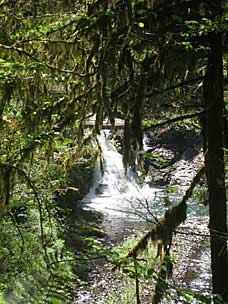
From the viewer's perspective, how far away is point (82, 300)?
8.31m

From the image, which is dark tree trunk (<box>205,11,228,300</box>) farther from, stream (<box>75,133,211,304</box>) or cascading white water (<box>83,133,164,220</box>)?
cascading white water (<box>83,133,164,220</box>)

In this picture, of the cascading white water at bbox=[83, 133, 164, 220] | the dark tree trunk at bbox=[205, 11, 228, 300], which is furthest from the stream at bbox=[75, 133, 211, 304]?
the dark tree trunk at bbox=[205, 11, 228, 300]

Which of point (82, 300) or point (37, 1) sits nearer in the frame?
point (37, 1)

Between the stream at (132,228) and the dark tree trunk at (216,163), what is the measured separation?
706 millimetres

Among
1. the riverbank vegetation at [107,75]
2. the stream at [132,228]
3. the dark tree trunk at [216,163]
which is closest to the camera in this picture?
the riverbank vegetation at [107,75]

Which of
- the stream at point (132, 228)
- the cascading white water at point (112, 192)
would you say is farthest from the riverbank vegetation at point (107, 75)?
the cascading white water at point (112, 192)

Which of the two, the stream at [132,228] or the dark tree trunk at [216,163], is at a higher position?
the dark tree trunk at [216,163]

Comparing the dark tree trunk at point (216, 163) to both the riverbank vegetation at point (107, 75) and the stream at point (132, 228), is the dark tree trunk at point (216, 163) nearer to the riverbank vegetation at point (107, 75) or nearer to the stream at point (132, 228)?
the riverbank vegetation at point (107, 75)

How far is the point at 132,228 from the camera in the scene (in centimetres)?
1286

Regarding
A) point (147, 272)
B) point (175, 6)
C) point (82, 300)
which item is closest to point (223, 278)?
point (147, 272)

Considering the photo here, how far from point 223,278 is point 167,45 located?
1.92 metres

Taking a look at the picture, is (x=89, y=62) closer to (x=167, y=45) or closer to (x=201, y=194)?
(x=167, y=45)

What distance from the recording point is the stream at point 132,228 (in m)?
8.49

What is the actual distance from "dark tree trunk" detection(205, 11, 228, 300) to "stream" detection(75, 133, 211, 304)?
0.71 metres
